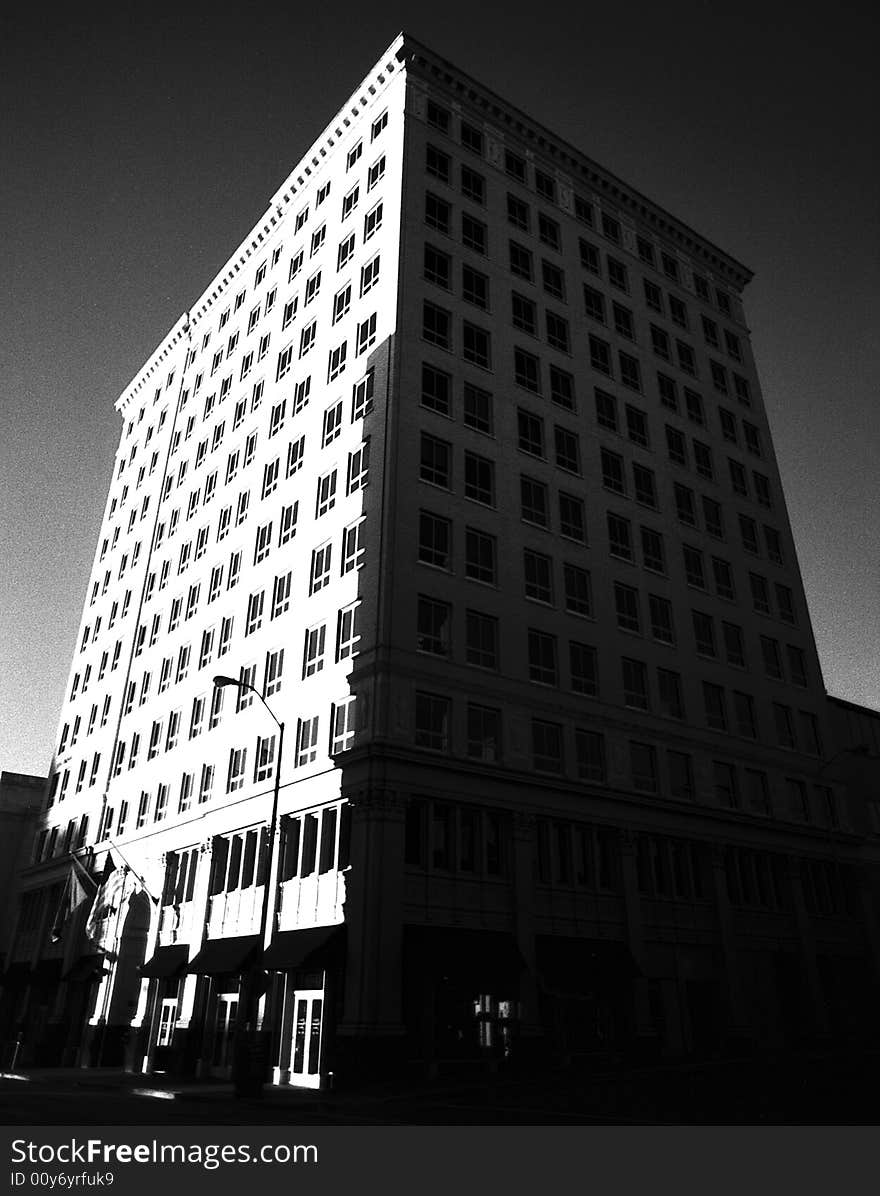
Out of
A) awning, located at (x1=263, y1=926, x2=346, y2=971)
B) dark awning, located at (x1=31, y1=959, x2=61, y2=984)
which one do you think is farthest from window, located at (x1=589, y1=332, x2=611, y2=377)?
dark awning, located at (x1=31, y1=959, x2=61, y2=984)

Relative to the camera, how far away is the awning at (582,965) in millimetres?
32219

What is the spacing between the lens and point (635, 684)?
135 ft

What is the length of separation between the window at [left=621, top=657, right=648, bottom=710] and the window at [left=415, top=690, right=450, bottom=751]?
10.6 metres

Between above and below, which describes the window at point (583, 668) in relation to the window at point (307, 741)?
above

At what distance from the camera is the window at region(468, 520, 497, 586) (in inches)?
1465

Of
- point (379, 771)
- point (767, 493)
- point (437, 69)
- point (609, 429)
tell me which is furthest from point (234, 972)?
Answer: point (437, 69)

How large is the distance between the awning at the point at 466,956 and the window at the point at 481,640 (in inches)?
404

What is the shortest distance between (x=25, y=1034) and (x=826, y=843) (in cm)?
4499

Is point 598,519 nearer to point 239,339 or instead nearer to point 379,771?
point 379,771

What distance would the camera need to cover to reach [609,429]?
155ft

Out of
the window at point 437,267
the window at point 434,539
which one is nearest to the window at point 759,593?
the window at point 434,539

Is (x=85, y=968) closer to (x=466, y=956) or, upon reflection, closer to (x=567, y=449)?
(x=466, y=956)

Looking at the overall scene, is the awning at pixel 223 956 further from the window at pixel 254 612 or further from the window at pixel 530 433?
the window at pixel 530 433

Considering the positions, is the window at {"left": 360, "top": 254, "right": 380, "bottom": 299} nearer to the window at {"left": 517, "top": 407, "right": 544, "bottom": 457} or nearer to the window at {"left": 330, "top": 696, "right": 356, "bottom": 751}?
the window at {"left": 517, "top": 407, "right": 544, "bottom": 457}
